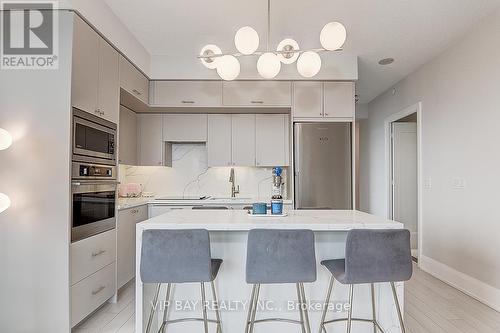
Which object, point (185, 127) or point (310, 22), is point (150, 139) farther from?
point (310, 22)

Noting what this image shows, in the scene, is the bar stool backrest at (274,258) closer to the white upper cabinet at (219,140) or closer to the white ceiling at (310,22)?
the white ceiling at (310,22)

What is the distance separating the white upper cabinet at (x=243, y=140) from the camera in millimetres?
4281

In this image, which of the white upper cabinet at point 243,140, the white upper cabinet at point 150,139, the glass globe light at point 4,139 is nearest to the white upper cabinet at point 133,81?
the white upper cabinet at point 150,139

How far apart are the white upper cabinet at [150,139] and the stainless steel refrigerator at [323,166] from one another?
6.14 ft

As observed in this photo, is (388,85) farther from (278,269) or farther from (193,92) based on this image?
(278,269)

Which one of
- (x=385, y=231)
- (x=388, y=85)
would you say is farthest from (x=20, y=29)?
(x=388, y=85)

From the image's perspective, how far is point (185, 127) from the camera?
14.3ft

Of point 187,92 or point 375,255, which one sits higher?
point 187,92

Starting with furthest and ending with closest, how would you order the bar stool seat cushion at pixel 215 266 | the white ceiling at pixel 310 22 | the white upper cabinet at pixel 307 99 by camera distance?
the white upper cabinet at pixel 307 99, the white ceiling at pixel 310 22, the bar stool seat cushion at pixel 215 266

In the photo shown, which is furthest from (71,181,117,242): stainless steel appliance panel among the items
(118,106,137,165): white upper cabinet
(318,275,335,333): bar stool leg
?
(318,275,335,333): bar stool leg

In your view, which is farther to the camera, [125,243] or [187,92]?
[187,92]

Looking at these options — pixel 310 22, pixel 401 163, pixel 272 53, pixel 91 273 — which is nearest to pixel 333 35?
pixel 272 53

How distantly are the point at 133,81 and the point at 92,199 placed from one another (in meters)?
1.51

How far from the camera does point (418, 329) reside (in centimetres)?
240
